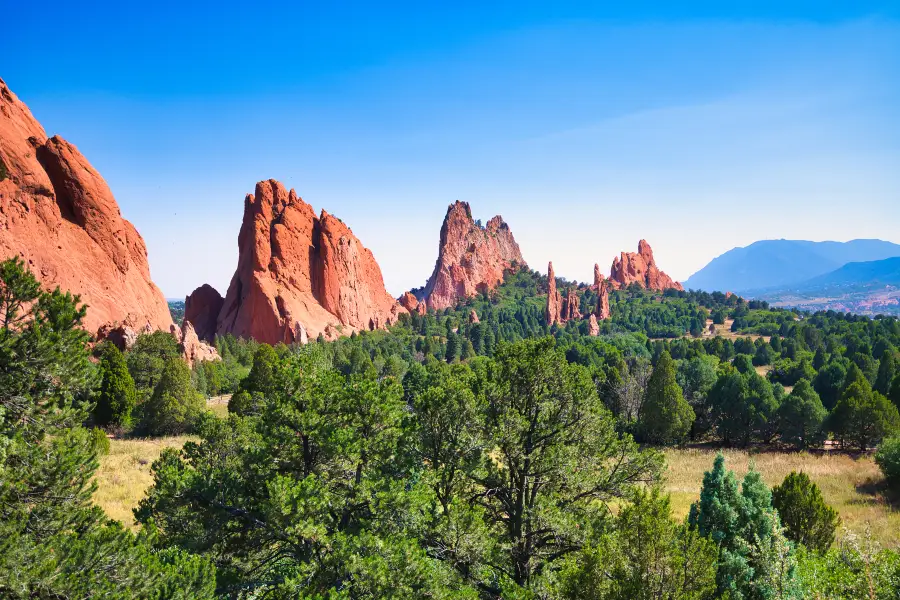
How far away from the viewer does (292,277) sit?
111562 mm

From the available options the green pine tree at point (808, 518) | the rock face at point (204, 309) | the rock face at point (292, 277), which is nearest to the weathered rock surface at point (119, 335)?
the rock face at point (292, 277)

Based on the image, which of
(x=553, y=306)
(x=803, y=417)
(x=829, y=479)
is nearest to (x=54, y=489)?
(x=829, y=479)

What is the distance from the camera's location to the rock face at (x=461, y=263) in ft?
568

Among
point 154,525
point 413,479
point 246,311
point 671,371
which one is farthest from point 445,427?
point 246,311

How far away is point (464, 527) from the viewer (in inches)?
488

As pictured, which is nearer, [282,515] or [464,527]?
[282,515]

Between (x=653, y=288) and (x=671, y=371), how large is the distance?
154 metres

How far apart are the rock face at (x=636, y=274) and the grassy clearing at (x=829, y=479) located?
151 metres

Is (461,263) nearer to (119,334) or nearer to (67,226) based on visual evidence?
(67,226)

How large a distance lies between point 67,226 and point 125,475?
60510 millimetres

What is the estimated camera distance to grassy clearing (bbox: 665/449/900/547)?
950 inches

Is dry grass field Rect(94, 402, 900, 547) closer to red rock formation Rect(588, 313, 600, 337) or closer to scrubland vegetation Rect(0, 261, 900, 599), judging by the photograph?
scrubland vegetation Rect(0, 261, 900, 599)

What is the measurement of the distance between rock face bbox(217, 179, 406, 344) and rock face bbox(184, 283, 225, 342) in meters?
4.06

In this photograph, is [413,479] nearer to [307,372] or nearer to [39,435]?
[307,372]
